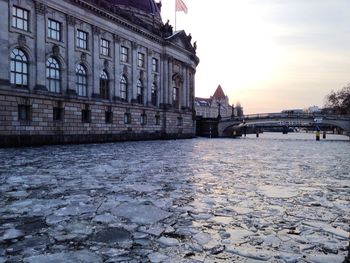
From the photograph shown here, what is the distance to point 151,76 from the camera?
4734 cm

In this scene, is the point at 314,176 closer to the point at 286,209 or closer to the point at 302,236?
the point at 286,209

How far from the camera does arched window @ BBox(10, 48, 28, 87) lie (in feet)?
89.1

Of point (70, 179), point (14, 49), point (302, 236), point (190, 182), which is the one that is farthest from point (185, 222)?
point (14, 49)

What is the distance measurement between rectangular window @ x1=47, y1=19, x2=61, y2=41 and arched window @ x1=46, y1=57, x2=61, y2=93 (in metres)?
2.03

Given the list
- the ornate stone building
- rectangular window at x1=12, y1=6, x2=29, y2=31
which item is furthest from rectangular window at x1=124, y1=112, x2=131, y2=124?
rectangular window at x1=12, y1=6, x2=29, y2=31

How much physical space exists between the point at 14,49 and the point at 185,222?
26047mm

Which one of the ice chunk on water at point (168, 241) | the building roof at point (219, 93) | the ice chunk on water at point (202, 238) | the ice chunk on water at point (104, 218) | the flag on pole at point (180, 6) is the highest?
the flag on pole at point (180, 6)

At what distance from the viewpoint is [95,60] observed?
36125 millimetres

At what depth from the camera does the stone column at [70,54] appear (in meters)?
32.3

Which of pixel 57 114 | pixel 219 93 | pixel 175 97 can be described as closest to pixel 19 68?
pixel 57 114

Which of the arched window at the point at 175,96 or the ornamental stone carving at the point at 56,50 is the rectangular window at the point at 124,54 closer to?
the ornamental stone carving at the point at 56,50

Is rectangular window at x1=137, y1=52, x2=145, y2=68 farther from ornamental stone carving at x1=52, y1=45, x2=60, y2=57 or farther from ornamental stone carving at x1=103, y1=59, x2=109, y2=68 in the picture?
ornamental stone carving at x1=52, y1=45, x2=60, y2=57

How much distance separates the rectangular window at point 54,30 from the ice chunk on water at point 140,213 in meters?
27.4

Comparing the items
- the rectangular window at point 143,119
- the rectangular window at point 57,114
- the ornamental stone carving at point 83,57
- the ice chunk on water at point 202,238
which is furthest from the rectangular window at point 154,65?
the ice chunk on water at point 202,238
